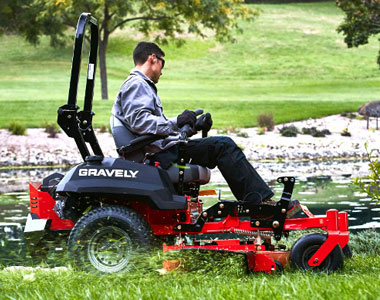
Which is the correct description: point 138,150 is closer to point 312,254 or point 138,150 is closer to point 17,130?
point 312,254

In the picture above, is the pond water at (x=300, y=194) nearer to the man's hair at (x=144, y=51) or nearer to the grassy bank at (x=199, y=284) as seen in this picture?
the grassy bank at (x=199, y=284)

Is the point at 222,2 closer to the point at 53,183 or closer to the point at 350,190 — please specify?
the point at 350,190

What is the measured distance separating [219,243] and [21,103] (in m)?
25.5

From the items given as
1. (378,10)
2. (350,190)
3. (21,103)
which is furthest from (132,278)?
(21,103)

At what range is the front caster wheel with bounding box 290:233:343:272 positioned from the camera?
5547mm

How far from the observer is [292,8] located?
7825 cm

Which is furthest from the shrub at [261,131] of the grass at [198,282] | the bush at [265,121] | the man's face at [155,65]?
the man's face at [155,65]

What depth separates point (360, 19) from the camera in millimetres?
27891

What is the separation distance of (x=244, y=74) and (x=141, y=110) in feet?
147

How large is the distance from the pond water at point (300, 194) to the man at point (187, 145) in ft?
6.62

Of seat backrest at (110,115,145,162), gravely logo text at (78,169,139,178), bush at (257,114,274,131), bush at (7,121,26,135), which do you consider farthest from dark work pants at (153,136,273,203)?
bush at (257,114,274,131)

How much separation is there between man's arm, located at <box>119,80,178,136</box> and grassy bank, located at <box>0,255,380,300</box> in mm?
1055

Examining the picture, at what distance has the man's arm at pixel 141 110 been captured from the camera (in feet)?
19.2

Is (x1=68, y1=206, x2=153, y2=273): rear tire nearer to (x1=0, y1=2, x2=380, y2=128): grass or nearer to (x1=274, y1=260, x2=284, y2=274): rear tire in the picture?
(x1=274, y1=260, x2=284, y2=274): rear tire
